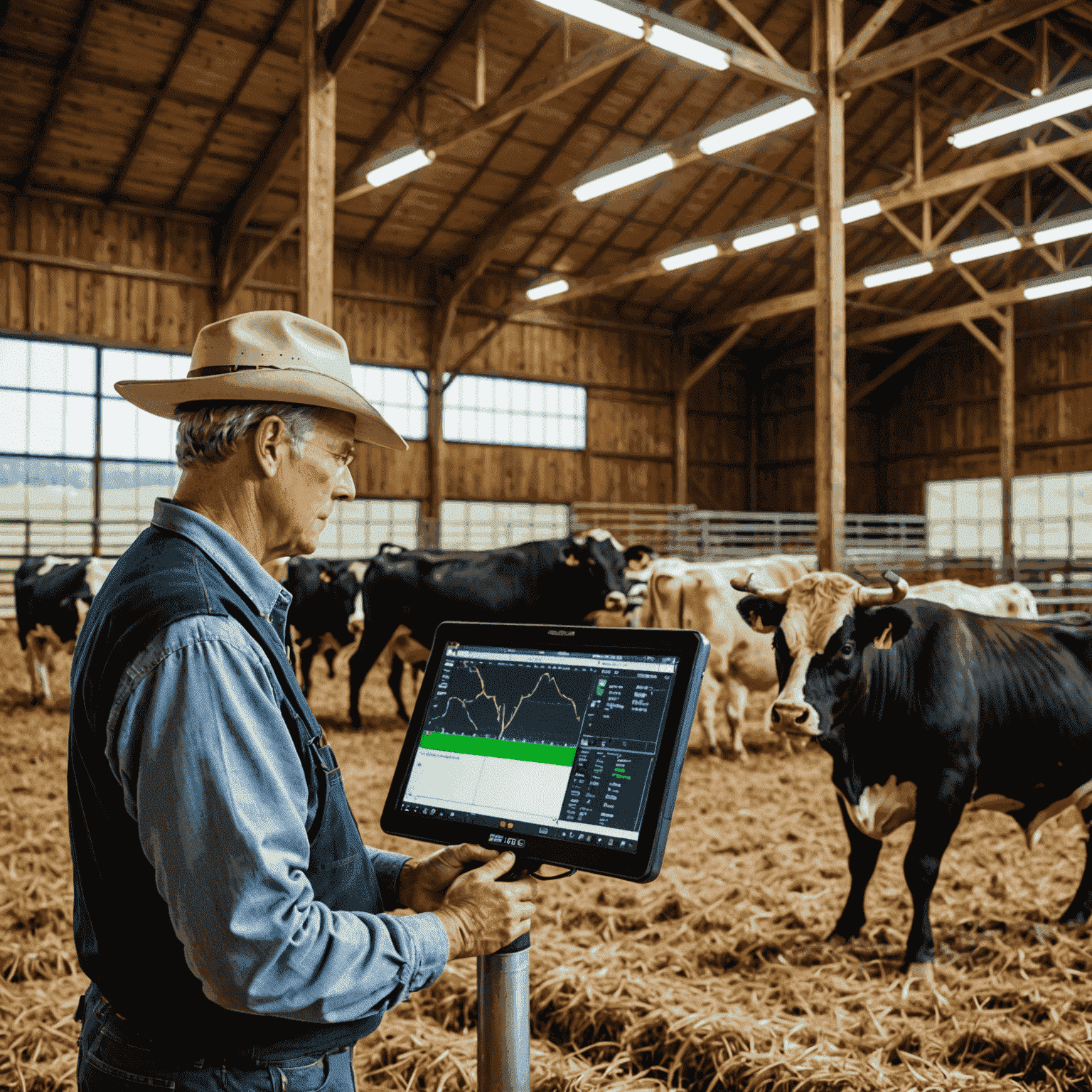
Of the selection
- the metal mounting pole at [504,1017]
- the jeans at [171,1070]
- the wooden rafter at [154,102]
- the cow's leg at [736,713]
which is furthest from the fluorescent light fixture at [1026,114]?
the jeans at [171,1070]

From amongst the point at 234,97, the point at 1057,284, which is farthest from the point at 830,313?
the point at 234,97

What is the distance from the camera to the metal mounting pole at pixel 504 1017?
5.19 feet

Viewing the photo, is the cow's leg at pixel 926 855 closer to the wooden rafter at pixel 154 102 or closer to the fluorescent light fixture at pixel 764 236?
the fluorescent light fixture at pixel 764 236

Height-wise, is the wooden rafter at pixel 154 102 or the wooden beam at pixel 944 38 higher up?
the wooden rafter at pixel 154 102

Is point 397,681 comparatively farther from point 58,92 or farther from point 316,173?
point 58,92

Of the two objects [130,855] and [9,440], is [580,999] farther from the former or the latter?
[9,440]

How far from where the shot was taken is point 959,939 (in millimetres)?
3955

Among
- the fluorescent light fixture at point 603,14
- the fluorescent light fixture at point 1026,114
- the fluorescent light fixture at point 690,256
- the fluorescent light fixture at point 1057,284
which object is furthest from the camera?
the fluorescent light fixture at point 690,256

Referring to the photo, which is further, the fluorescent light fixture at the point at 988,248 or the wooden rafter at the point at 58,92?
the fluorescent light fixture at the point at 988,248

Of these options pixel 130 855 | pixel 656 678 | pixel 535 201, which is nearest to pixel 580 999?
pixel 656 678

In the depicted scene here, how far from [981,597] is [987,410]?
18.5 metres

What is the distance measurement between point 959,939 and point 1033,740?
820mm

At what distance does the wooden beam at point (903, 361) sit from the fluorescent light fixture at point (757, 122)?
42.1 ft

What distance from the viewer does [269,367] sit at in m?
1.45
